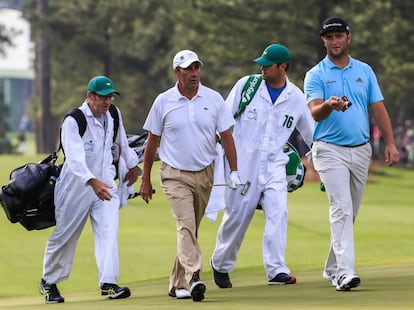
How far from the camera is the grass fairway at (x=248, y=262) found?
9.59 metres

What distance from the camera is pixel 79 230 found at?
10.9 metres

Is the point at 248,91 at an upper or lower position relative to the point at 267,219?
upper

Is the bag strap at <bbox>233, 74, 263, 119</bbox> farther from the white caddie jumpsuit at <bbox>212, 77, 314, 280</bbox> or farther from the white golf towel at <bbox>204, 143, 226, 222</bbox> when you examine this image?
the white golf towel at <bbox>204, 143, 226, 222</bbox>

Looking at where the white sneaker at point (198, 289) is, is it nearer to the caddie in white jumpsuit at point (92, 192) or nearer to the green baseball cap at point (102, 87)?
the caddie in white jumpsuit at point (92, 192)

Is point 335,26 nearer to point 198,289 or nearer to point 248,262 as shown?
point 198,289

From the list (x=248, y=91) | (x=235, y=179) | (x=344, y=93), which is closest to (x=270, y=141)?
(x=248, y=91)

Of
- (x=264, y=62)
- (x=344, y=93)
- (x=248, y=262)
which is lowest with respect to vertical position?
(x=248, y=262)

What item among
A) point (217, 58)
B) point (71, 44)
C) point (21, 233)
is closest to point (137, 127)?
point (71, 44)

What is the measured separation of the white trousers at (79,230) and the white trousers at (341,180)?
1760 millimetres

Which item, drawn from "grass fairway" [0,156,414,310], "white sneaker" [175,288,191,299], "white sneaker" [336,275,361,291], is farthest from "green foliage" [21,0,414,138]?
"white sneaker" [336,275,361,291]

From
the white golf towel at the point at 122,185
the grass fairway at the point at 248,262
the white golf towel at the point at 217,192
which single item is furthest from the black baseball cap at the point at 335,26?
the white golf towel at the point at 122,185

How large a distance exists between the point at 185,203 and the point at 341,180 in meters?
1.23

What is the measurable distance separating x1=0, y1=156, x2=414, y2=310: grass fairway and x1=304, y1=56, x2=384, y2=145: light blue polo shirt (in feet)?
3.93

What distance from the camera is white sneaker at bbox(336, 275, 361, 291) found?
9.70 metres
